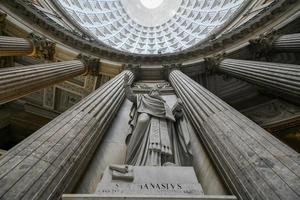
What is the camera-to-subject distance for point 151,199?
2.38 m

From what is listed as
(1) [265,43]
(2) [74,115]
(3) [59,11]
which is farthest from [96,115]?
(3) [59,11]

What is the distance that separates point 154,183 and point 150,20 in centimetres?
4771

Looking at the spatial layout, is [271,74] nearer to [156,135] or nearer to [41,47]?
[156,135]

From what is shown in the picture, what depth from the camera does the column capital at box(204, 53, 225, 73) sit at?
40.7 feet

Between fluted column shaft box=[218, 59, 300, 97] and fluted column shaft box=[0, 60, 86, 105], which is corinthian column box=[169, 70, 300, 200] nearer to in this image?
fluted column shaft box=[218, 59, 300, 97]

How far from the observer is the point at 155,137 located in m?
4.68

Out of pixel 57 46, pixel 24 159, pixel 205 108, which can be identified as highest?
pixel 57 46

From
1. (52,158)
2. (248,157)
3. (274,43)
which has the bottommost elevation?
(52,158)

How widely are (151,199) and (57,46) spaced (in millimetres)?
12712

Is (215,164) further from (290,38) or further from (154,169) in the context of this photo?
(290,38)

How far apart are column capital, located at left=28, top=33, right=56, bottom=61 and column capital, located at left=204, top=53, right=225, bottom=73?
31.8 feet

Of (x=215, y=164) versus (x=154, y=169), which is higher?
(x=154, y=169)

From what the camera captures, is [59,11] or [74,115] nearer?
[74,115]

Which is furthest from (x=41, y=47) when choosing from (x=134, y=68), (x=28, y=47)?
(x=134, y=68)
